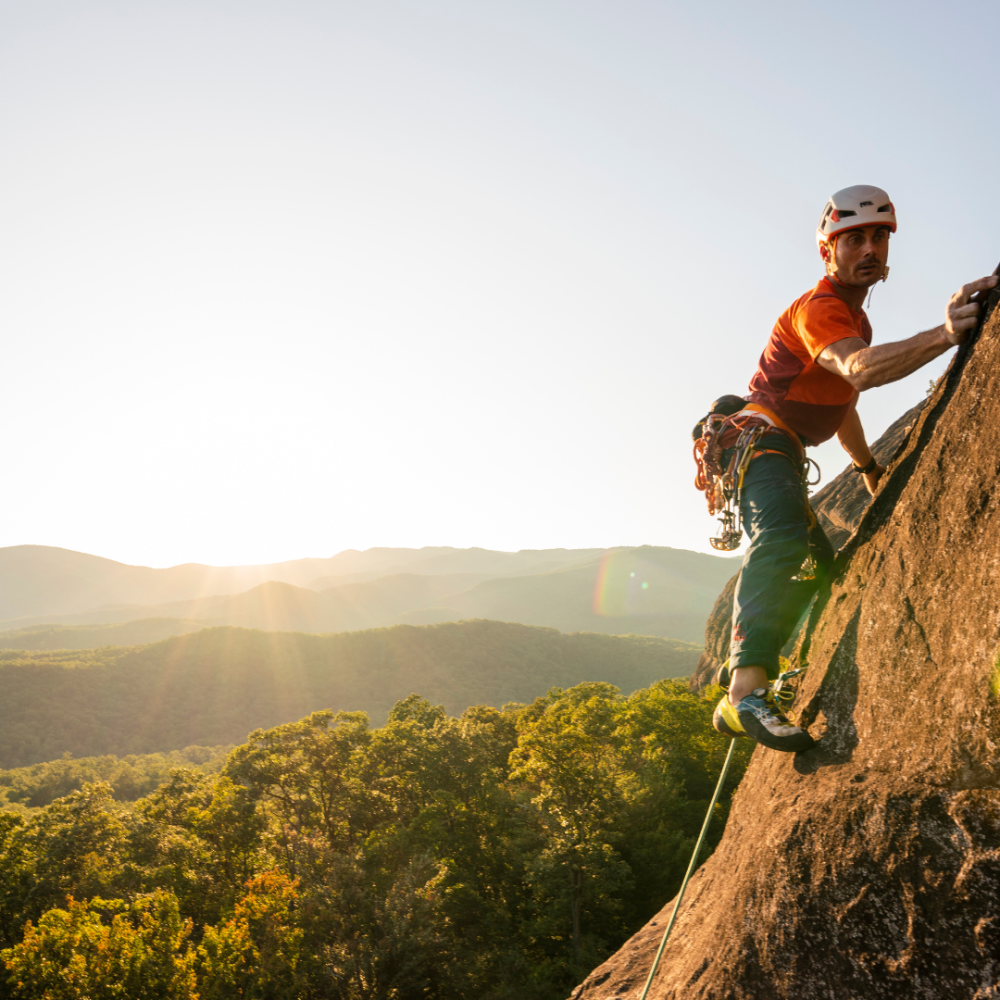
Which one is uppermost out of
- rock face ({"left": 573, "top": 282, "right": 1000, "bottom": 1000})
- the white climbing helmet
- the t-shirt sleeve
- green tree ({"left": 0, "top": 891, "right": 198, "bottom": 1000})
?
the white climbing helmet

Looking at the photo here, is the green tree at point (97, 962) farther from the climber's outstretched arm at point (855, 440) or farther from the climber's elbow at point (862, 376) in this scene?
the climber's elbow at point (862, 376)

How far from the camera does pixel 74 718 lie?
110625 millimetres

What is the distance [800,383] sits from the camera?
130 inches

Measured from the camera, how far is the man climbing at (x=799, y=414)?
2.46 metres

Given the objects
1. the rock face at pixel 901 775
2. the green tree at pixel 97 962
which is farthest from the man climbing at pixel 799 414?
the green tree at pixel 97 962

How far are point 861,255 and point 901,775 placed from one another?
2387 millimetres

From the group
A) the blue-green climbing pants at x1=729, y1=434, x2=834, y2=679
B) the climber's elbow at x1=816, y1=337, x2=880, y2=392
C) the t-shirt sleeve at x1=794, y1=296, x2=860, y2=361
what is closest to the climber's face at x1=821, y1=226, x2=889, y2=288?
the t-shirt sleeve at x1=794, y1=296, x2=860, y2=361

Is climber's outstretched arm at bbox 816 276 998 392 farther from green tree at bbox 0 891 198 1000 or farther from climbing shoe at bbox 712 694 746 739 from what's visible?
green tree at bbox 0 891 198 1000

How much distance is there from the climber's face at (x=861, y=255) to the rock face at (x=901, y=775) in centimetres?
61

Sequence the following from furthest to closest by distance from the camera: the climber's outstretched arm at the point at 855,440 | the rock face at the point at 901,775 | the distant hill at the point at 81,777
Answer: the distant hill at the point at 81,777
the climber's outstretched arm at the point at 855,440
the rock face at the point at 901,775

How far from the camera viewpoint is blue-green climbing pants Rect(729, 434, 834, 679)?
2.99 m

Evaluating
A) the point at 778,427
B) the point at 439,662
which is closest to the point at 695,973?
the point at 778,427

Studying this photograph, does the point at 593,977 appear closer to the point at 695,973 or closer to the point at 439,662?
the point at 695,973

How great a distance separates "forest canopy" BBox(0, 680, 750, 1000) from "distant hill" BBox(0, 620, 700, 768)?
86.7m
